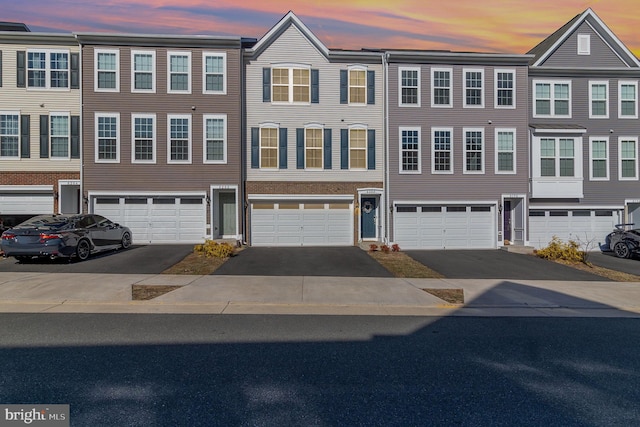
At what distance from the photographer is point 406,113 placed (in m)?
19.3

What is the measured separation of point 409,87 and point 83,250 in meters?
16.4

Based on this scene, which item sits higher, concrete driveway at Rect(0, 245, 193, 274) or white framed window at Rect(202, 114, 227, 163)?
white framed window at Rect(202, 114, 227, 163)

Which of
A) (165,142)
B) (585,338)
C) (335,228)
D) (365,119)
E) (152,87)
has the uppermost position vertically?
(152,87)

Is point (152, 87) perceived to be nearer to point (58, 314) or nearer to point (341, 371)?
point (58, 314)

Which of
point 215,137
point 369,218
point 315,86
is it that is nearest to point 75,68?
point 215,137

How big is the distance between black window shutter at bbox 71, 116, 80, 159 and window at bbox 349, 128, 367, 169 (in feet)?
44.3

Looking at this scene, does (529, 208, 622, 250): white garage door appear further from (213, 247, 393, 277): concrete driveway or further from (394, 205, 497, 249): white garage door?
(213, 247, 393, 277): concrete driveway

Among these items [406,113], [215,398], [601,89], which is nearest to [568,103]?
[601,89]

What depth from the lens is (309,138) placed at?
19172 mm

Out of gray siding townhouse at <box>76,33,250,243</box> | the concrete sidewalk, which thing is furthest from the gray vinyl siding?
the concrete sidewalk

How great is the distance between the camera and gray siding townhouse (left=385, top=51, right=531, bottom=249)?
19.2 metres

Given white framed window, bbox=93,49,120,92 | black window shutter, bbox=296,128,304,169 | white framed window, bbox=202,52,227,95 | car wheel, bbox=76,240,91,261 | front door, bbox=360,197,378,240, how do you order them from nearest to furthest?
1. car wheel, bbox=76,240,91,261
2. white framed window, bbox=93,49,120,92
3. white framed window, bbox=202,52,227,95
4. black window shutter, bbox=296,128,304,169
5. front door, bbox=360,197,378,240

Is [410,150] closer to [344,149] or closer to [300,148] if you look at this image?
[344,149]

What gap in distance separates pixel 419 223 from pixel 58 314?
16.0 metres
